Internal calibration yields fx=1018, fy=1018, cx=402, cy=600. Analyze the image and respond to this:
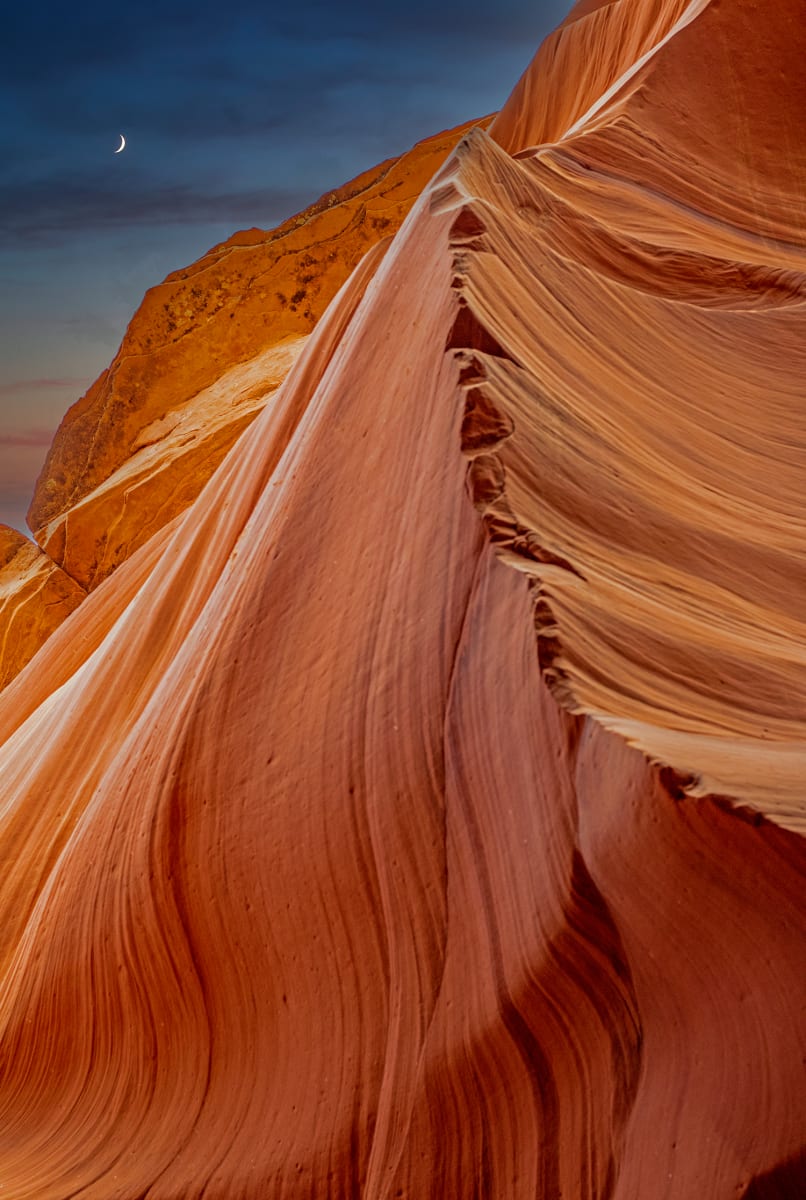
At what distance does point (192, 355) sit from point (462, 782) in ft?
19.2

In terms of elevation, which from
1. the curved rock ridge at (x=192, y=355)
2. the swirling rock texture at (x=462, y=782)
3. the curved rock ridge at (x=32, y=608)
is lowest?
the swirling rock texture at (x=462, y=782)

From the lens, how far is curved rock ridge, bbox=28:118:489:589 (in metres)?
6.25

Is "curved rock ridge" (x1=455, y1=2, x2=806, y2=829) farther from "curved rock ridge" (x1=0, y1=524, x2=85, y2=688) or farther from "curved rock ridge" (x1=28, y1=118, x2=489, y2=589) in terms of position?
"curved rock ridge" (x1=0, y1=524, x2=85, y2=688)

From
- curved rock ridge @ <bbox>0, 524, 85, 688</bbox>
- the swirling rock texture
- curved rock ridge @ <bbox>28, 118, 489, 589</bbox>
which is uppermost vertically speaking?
curved rock ridge @ <bbox>28, 118, 489, 589</bbox>

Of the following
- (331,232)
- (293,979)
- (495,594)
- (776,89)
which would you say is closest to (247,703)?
(293,979)

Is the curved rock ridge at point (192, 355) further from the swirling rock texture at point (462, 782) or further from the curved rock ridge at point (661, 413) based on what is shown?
the swirling rock texture at point (462, 782)

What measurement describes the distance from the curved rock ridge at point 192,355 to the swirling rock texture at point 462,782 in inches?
151

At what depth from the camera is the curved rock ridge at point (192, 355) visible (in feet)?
20.5

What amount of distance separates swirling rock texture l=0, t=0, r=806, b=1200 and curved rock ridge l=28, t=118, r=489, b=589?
3.84 meters

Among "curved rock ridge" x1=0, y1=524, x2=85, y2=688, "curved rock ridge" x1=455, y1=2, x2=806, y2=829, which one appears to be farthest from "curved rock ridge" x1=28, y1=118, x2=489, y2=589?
"curved rock ridge" x1=455, y1=2, x2=806, y2=829

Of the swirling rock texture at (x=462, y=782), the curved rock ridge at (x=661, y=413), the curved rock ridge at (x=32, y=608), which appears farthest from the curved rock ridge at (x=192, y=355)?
the swirling rock texture at (x=462, y=782)

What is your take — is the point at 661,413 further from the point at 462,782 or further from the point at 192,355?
the point at 192,355

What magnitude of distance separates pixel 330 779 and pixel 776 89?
2.76 meters

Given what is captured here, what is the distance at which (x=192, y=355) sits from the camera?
22.4ft
